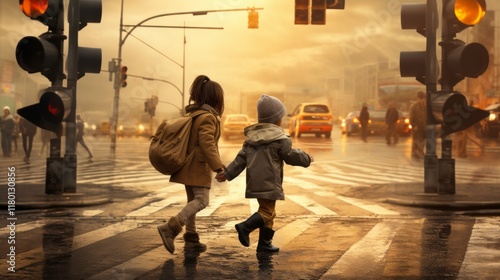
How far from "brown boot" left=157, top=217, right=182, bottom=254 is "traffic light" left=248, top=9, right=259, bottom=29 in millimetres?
22965

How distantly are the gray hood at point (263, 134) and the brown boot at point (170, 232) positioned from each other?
3.39ft

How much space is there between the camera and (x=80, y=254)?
689cm

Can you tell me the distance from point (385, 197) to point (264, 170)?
6.11 m

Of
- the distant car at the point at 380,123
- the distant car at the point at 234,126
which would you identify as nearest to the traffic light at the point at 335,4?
the distant car at the point at 380,123

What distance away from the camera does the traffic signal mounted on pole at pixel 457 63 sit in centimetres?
1097


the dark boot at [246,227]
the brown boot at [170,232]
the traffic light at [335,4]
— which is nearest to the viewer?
the brown boot at [170,232]

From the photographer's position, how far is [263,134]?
7.15m

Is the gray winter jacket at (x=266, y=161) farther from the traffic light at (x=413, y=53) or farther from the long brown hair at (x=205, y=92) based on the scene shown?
the traffic light at (x=413, y=53)

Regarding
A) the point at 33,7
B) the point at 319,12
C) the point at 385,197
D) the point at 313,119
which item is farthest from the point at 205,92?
the point at 313,119

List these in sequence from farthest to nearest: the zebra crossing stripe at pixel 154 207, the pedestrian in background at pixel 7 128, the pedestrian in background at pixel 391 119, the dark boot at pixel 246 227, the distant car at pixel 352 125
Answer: the distant car at pixel 352 125 → the pedestrian in background at pixel 391 119 → the pedestrian in background at pixel 7 128 → the zebra crossing stripe at pixel 154 207 → the dark boot at pixel 246 227

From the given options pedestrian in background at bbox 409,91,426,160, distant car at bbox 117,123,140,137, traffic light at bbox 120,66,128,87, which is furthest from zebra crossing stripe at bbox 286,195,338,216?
distant car at bbox 117,123,140,137

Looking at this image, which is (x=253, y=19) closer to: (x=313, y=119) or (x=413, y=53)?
(x=313, y=119)

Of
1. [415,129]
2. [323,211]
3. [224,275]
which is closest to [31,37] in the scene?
[323,211]

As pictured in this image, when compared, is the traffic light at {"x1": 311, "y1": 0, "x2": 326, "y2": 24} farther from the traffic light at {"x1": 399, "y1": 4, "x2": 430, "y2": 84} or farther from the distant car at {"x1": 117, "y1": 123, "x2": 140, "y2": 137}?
the distant car at {"x1": 117, "y1": 123, "x2": 140, "y2": 137}
